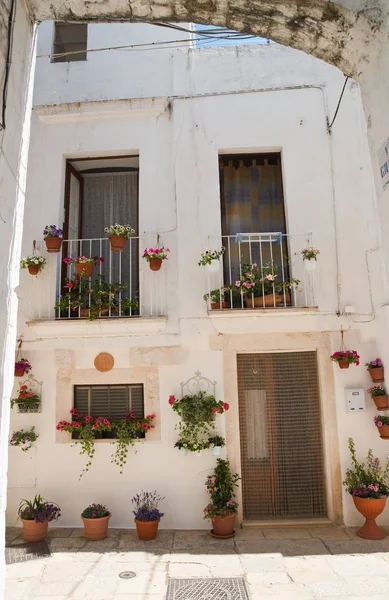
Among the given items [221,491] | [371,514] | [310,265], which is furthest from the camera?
[310,265]

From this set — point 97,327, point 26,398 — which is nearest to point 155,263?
point 97,327

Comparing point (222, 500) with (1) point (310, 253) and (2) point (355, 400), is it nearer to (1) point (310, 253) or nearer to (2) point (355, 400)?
(2) point (355, 400)

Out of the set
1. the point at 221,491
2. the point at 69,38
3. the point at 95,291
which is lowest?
the point at 221,491

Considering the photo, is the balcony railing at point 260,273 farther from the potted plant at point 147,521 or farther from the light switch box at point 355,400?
the potted plant at point 147,521

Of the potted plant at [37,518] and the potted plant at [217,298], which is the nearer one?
the potted plant at [37,518]

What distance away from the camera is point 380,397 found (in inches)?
231

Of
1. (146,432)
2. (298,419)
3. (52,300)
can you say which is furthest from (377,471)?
(52,300)

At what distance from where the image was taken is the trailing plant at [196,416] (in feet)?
19.5

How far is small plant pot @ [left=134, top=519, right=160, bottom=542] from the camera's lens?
18.2ft

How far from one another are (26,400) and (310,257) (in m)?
4.34

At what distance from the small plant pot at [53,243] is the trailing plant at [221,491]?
3.68 metres

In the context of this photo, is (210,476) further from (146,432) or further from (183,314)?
(183,314)

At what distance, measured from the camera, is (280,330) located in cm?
629

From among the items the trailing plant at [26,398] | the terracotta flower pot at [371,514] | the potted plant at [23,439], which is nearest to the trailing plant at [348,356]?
the terracotta flower pot at [371,514]
